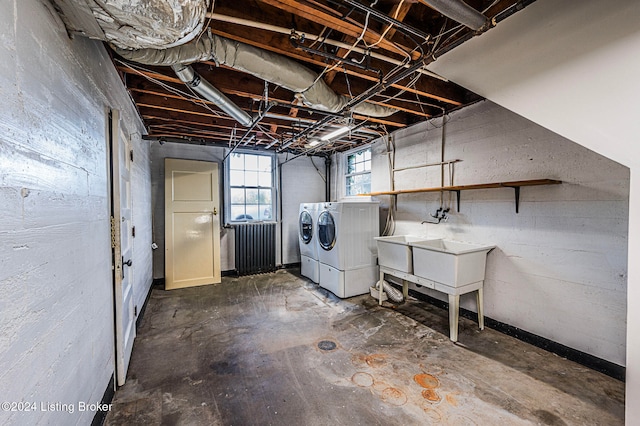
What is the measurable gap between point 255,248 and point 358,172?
246 centimetres

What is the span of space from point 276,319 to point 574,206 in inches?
123

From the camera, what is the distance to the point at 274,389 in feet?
6.34

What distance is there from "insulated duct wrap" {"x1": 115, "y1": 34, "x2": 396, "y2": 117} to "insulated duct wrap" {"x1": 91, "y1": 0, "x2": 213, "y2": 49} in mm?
369

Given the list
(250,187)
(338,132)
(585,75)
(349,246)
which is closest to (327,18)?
(585,75)

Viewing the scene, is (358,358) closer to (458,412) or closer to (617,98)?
(458,412)

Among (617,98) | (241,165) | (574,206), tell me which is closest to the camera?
(617,98)

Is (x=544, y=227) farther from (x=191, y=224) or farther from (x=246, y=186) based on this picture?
(x=191, y=224)

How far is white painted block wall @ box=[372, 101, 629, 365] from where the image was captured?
208 cm

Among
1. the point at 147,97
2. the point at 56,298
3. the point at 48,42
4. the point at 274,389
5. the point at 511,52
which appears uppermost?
the point at 147,97

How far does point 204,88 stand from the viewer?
220 centimetres

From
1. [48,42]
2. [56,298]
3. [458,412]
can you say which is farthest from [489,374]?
[48,42]

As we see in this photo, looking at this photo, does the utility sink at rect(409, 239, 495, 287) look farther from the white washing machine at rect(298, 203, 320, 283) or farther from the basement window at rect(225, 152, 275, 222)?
the basement window at rect(225, 152, 275, 222)

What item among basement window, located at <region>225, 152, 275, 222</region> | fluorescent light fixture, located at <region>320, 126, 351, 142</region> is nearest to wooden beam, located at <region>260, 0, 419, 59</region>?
fluorescent light fixture, located at <region>320, 126, 351, 142</region>

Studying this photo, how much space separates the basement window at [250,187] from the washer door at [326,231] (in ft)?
5.15
